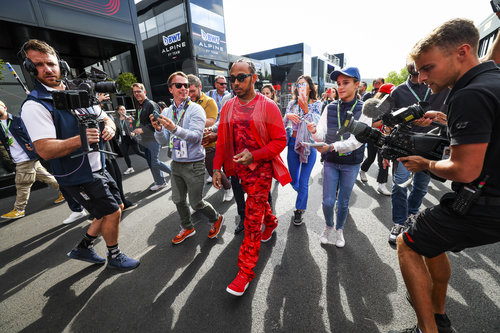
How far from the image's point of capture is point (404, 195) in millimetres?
2711

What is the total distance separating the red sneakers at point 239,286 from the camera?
202cm

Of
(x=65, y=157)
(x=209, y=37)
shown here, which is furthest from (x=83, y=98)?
(x=209, y=37)

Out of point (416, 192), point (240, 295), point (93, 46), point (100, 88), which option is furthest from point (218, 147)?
point (93, 46)

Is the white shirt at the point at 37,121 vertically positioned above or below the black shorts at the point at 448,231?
above

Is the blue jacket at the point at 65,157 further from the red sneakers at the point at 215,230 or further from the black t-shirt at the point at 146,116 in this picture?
the black t-shirt at the point at 146,116

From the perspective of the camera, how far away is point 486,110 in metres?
1.04

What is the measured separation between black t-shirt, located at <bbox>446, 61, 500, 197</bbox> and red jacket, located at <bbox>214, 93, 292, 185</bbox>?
1303mm

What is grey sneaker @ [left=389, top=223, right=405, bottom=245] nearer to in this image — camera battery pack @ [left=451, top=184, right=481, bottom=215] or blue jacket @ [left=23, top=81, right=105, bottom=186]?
camera battery pack @ [left=451, top=184, right=481, bottom=215]

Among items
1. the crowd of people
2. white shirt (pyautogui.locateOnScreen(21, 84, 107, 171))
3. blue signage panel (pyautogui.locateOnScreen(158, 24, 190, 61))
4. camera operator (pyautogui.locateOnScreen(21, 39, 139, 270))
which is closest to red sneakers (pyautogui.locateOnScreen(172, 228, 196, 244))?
the crowd of people

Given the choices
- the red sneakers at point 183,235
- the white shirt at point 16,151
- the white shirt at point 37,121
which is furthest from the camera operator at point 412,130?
the white shirt at point 16,151

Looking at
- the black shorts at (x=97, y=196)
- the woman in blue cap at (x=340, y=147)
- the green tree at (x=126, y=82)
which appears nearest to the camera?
the black shorts at (x=97, y=196)

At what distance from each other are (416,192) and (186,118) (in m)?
3.25

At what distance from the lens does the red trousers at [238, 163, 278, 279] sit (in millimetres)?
2145

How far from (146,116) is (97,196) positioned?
2.38 metres
